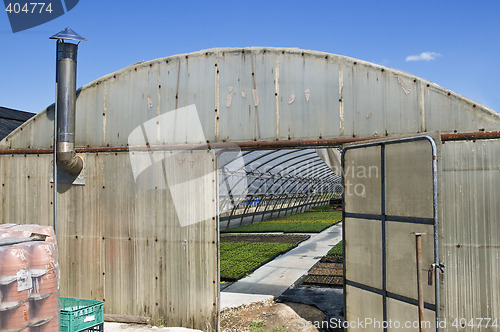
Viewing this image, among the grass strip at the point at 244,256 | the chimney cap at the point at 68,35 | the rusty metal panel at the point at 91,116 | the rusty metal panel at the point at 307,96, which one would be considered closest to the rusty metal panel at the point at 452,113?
the rusty metal panel at the point at 307,96

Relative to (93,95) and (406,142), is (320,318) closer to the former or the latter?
(406,142)

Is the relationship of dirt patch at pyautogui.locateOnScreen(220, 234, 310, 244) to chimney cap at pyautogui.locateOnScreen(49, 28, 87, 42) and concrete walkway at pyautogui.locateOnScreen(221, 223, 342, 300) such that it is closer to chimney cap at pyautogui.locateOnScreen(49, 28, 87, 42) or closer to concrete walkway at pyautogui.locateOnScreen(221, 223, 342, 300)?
concrete walkway at pyautogui.locateOnScreen(221, 223, 342, 300)

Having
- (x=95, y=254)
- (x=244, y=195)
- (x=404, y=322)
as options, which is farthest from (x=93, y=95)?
(x=244, y=195)

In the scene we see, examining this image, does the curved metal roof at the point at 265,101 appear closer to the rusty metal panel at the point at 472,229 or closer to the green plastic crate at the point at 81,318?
the rusty metal panel at the point at 472,229

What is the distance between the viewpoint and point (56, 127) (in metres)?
8.80

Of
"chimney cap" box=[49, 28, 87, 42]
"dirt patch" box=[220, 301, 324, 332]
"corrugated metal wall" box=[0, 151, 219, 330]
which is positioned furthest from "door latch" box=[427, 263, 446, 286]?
"chimney cap" box=[49, 28, 87, 42]

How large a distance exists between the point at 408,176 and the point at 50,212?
799cm

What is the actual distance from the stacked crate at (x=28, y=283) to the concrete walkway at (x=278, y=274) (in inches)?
188

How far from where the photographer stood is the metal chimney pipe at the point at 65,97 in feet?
28.6

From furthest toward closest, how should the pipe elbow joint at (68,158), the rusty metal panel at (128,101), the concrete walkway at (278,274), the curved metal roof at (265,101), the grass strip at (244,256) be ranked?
the grass strip at (244,256) → the concrete walkway at (278,274) → the rusty metal panel at (128,101) → the pipe elbow joint at (68,158) → the curved metal roof at (265,101)

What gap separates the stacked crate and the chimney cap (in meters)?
4.22

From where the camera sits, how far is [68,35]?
8.69 metres

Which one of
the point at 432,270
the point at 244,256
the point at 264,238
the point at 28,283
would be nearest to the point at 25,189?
the point at 28,283

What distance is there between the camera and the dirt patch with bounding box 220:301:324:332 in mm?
8672
